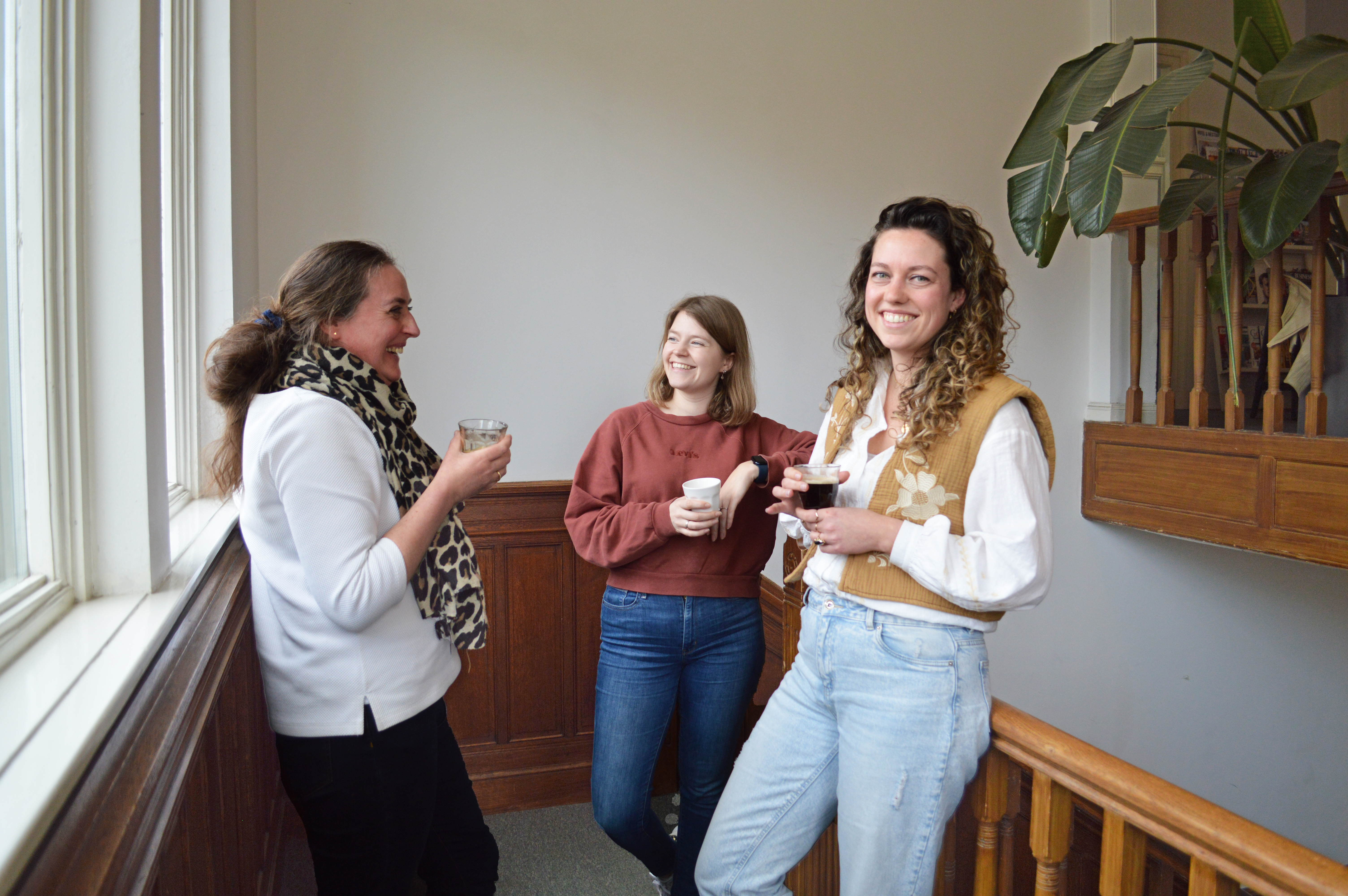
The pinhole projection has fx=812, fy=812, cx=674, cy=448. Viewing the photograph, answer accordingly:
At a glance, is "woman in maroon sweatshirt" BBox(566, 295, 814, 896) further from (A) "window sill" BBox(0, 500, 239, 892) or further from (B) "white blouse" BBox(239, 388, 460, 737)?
(A) "window sill" BBox(0, 500, 239, 892)

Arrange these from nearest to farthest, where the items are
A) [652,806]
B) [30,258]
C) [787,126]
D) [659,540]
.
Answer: [30,258] < [659,540] < [652,806] < [787,126]

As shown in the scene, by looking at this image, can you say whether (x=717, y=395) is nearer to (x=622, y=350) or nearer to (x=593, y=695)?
(x=622, y=350)

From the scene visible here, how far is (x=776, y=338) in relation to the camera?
10.7ft

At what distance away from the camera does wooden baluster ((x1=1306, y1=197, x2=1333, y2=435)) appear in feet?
8.91

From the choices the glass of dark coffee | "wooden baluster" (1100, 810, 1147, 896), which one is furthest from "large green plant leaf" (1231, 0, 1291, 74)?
"wooden baluster" (1100, 810, 1147, 896)

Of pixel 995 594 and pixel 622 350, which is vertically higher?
pixel 622 350

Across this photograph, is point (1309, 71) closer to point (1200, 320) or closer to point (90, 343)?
point (1200, 320)

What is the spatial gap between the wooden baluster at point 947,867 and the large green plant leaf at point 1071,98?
172 centimetres

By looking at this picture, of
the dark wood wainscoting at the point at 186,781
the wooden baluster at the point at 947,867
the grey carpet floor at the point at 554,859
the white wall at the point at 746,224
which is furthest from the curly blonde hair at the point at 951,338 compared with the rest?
the grey carpet floor at the point at 554,859

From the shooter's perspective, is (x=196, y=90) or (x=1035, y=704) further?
(x=1035, y=704)

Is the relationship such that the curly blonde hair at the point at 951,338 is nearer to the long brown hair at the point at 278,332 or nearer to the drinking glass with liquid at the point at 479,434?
the drinking glass with liquid at the point at 479,434

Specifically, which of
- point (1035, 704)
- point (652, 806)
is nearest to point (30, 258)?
point (652, 806)

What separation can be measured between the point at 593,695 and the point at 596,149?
2004 millimetres

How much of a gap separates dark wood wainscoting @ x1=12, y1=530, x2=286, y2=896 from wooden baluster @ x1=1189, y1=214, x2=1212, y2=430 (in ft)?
10.9
